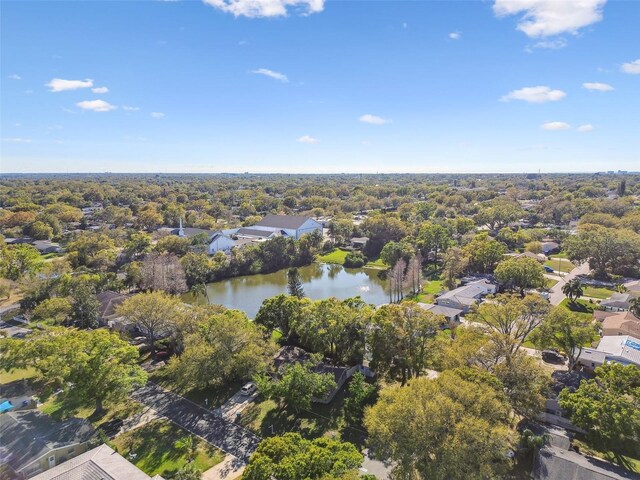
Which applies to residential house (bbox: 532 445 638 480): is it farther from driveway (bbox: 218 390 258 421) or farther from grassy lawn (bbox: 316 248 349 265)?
grassy lawn (bbox: 316 248 349 265)

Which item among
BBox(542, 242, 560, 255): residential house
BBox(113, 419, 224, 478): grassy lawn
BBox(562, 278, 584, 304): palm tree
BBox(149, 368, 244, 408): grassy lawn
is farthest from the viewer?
BBox(542, 242, 560, 255): residential house

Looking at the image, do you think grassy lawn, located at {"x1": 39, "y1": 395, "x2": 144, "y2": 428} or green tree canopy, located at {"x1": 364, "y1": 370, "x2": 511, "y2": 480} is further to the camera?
grassy lawn, located at {"x1": 39, "y1": 395, "x2": 144, "y2": 428}

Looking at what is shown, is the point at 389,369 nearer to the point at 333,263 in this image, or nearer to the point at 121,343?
the point at 121,343

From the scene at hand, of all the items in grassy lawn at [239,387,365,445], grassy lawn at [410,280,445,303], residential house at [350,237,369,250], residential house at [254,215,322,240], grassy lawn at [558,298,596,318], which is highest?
residential house at [254,215,322,240]

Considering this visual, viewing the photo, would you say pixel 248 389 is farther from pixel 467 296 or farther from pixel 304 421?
pixel 467 296

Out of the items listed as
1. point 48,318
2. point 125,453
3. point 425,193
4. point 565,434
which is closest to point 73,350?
point 125,453

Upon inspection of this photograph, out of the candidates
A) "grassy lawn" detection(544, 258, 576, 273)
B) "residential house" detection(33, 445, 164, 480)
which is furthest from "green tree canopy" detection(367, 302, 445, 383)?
"grassy lawn" detection(544, 258, 576, 273)
